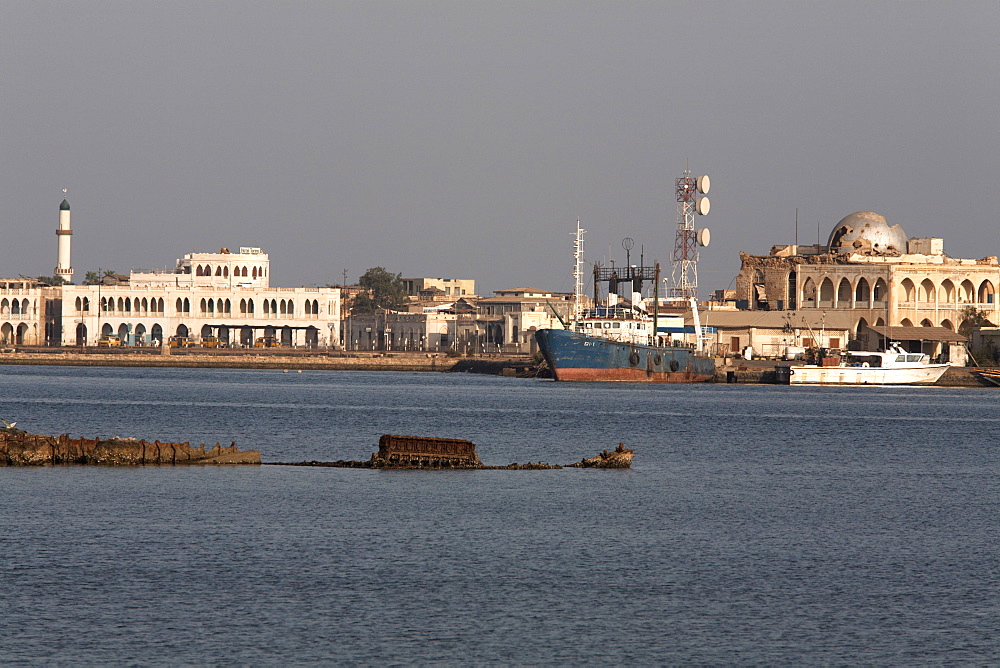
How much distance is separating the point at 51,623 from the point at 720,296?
529 feet

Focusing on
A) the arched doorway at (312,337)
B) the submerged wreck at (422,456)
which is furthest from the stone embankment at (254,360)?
the submerged wreck at (422,456)

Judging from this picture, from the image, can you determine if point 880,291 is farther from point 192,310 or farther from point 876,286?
point 192,310

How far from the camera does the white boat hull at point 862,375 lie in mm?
98500

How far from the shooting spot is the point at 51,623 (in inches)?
781

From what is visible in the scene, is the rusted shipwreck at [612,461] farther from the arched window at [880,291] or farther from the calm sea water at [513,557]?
the arched window at [880,291]

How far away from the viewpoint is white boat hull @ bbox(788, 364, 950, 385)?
323 feet

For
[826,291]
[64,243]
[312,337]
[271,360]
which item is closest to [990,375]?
[826,291]

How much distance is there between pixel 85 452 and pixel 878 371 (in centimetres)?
7361

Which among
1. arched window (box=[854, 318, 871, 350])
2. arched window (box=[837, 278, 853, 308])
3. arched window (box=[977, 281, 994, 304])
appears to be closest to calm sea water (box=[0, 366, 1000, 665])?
arched window (box=[854, 318, 871, 350])

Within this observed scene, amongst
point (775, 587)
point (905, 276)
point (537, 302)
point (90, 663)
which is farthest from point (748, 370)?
point (90, 663)

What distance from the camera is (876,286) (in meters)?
122

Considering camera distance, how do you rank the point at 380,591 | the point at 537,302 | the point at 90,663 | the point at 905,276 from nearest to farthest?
1. the point at 90,663
2. the point at 380,591
3. the point at 905,276
4. the point at 537,302

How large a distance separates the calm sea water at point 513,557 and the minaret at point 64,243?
127m

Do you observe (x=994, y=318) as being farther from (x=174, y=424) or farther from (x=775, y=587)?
(x=775, y=587)
